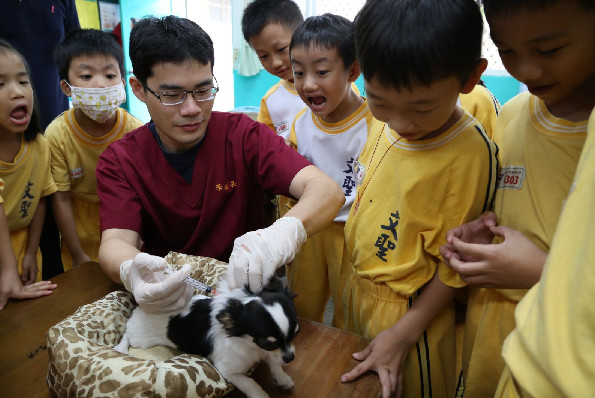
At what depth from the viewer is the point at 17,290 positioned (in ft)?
4.11

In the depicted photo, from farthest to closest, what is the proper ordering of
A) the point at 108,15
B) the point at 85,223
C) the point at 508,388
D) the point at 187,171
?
the point at 108,15, the point at 85,223, the point at 187,171, the point at 508,388

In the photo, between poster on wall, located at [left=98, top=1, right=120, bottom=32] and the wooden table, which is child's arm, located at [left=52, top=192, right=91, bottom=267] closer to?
the wooden table

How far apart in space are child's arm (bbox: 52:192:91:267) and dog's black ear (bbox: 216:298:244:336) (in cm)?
142

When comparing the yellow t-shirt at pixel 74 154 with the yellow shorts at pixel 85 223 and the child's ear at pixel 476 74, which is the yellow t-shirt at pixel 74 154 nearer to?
the yellow shorts at pixel 85 223

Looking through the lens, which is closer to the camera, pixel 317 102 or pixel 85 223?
pixel 317 102

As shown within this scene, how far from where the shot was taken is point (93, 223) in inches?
80.8

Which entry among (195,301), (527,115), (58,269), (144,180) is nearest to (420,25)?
(527,115)

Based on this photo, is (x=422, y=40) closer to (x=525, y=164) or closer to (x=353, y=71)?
(x=525, y=164)

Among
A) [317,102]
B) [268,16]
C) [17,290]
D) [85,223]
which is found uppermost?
[268,16]

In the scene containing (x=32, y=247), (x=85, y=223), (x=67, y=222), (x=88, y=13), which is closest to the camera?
(x=32, y=247)

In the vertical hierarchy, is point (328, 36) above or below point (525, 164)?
above

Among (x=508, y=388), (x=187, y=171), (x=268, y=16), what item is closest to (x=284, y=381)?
(x=508, y=388)

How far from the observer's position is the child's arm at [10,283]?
124cm

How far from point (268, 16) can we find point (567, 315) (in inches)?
81.3
